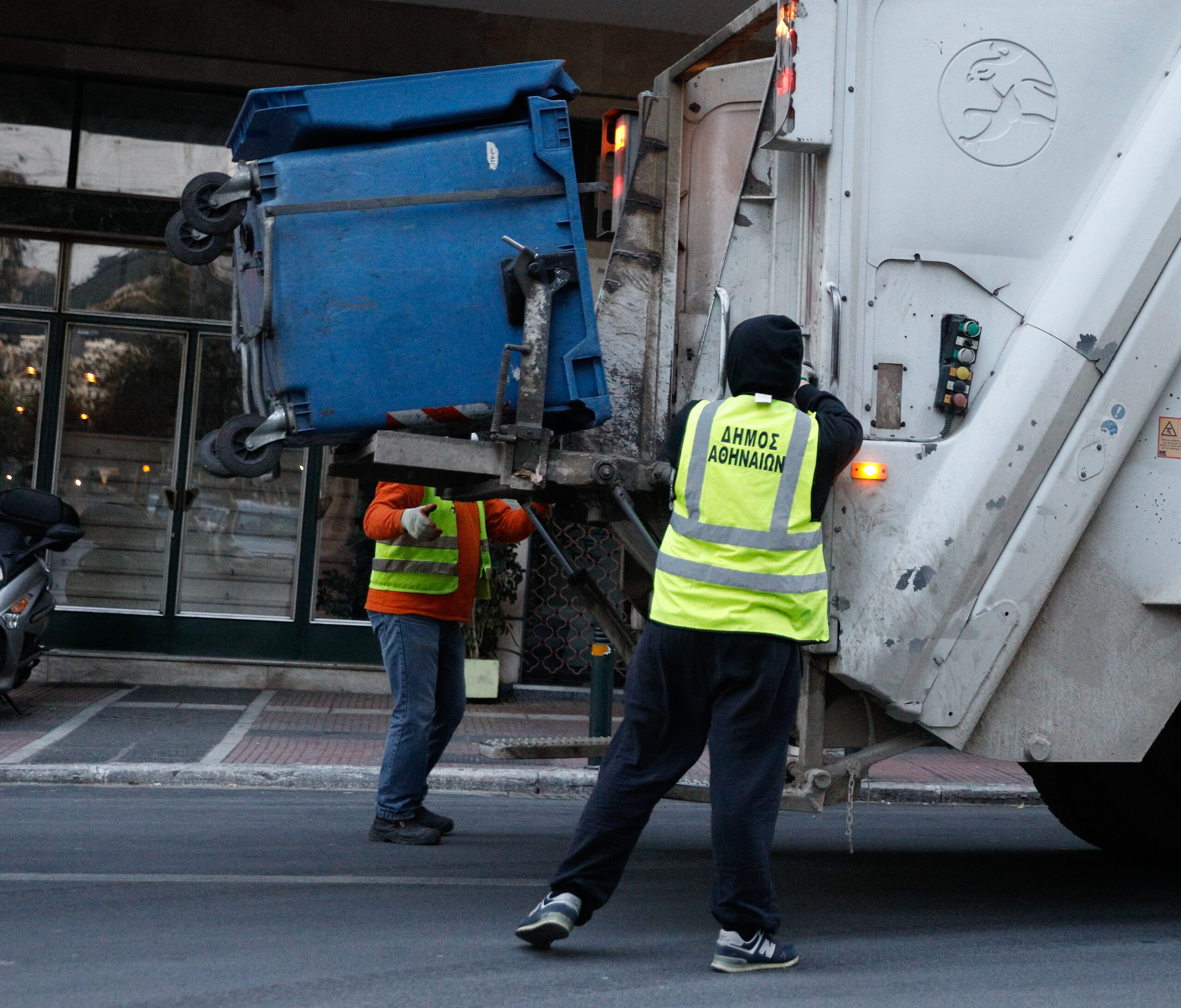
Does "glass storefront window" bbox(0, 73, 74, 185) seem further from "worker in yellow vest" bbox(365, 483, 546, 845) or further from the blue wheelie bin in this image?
the blue wheelie bin

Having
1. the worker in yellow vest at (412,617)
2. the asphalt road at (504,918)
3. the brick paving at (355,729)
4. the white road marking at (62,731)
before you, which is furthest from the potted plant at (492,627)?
the worker in yellow vest at (412,617)

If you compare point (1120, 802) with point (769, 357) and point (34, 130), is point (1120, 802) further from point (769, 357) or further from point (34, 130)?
point (34, 130)

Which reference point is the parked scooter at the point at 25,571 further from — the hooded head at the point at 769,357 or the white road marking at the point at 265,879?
the hooded head at the point at 769,357

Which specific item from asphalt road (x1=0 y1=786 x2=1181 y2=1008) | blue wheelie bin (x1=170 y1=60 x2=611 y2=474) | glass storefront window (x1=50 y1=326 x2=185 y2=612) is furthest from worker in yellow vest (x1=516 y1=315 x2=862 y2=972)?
glass storefront window (x1=50 y1=326 x2=185 y2=612)

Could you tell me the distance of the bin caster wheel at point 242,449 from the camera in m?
3.74

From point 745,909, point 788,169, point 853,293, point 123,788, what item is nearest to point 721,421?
point 853,293

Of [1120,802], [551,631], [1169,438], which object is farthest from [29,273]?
[1169,438]

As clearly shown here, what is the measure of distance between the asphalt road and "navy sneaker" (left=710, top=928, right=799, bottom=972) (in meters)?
0.04

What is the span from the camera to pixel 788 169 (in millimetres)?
3863

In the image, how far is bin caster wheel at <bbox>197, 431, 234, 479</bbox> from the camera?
3.76m

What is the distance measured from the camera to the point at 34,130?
9875 millimetres

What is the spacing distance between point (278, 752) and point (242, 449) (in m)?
3.75

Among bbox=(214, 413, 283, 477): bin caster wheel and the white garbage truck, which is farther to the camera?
bbox=(214, 413, 283, 477): bin caster wheel

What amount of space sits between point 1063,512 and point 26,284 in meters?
8.45
